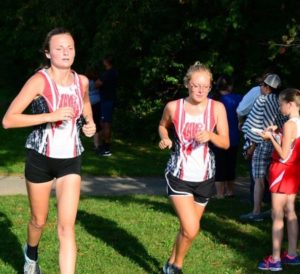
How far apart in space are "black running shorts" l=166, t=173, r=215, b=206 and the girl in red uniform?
0.81 meters

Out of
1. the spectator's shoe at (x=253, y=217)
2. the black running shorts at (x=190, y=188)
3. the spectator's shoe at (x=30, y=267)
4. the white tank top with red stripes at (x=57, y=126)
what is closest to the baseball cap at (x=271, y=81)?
the spectator's shoe at (x=253, y=217)

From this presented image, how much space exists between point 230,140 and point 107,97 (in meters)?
4.77

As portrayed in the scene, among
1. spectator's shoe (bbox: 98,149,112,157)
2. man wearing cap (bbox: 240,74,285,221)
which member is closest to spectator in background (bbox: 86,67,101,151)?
spectator's shoe (bbox: 98,149,112,157)

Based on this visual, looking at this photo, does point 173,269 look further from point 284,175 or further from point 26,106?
point 26,106

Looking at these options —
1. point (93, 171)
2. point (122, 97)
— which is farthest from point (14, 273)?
point (122, 97)

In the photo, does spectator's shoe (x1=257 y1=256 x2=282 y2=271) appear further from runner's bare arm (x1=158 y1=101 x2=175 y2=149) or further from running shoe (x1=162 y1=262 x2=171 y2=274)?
runner's bare arm (x1=158 y1=101 x2=175 y2=149)

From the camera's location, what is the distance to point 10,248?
266 inches

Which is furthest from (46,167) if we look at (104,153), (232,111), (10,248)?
(104,153)

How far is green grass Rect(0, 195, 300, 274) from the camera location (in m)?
6.24

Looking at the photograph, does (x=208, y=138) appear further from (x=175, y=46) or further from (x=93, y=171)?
(x=175, y=46)

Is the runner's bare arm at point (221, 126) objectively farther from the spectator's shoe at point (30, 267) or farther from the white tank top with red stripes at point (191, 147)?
the spectator's shoe at point (30, 267)

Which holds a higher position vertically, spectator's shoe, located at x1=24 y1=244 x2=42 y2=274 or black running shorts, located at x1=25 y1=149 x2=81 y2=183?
black running shorts, located at x1=25 y1=149 x2=81 y2=183

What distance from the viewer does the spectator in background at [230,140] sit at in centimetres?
965

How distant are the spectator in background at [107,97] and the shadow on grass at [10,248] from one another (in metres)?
6.21
